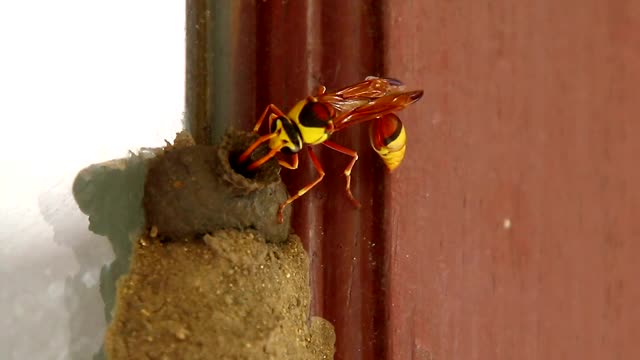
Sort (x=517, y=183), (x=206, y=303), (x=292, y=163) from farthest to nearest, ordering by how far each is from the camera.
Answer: (x=517, y=183) → (x=292, y=163) → (x=206, y=303)

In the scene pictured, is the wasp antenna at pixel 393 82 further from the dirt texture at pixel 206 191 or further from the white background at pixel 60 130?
the white background at pixel 60 130

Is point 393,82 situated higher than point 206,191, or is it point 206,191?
point 393,82

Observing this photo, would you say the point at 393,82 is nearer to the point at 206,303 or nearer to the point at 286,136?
the point at 286,136

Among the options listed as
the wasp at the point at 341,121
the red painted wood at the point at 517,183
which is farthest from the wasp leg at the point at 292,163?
the red painted wood at the point at 517,183

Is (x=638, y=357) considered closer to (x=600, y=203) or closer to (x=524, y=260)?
(x=600, y=203)

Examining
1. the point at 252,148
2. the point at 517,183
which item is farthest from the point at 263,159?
the point at 517,183

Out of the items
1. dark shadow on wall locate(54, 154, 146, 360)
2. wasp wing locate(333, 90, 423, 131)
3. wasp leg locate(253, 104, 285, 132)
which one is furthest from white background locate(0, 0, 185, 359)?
wasp wing locate(333, 90, 423, 131)

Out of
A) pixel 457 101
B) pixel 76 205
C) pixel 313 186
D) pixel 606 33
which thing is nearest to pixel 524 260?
pixel 457 101
